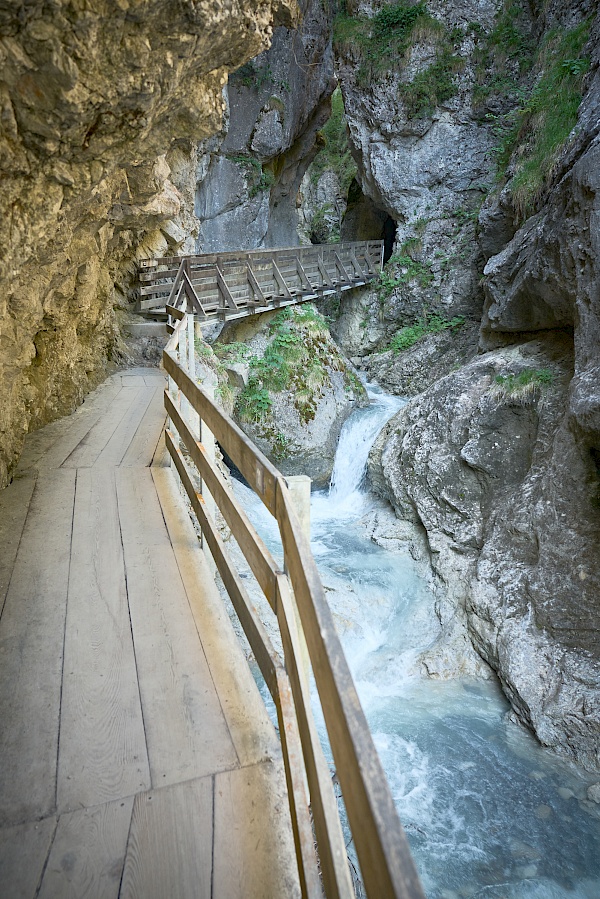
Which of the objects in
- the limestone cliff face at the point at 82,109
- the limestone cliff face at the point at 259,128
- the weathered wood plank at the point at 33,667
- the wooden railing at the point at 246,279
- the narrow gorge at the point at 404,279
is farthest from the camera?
the limestone cliff face at the point at 259,128

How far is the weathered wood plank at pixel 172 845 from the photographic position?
1560 mm

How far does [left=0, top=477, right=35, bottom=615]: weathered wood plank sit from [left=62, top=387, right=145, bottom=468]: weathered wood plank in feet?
1.99

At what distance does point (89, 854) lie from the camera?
164 centimetres

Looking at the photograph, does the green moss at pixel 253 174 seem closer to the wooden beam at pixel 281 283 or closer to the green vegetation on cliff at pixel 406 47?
the green vegetation on cliff at pixel 406 47

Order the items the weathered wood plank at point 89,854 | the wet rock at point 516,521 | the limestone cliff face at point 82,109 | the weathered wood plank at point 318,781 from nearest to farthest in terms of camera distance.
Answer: the weathered wood plank at point 318,781 < the weathered wood plank at point 89,854 < the limestone cliff face at point 82,109 < the wet rock at point 516,521

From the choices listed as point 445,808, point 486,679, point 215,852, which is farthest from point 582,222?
point 215,852

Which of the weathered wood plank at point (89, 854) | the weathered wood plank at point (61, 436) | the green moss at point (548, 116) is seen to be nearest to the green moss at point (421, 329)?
the green moss at point (548, 116)

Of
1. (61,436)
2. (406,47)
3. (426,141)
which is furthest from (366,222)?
(61,436)

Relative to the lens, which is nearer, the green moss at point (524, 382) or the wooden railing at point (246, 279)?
the green moss at point (524, 382)

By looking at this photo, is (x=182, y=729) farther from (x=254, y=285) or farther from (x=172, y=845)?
(x=254, y=285)

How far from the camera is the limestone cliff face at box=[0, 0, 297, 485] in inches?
89.5

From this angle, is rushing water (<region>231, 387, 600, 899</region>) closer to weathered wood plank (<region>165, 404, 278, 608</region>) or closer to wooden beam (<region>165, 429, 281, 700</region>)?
wooden beam (<region>165, 429, 281, 700</region>)

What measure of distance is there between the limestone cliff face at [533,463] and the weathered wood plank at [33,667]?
14.8ft

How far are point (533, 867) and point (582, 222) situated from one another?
20.8 ft
